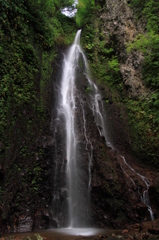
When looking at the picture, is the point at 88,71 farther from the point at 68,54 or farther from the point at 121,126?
the point at 121,126

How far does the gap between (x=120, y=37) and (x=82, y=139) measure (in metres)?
8.21

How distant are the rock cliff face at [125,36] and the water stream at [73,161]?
96.1 inches

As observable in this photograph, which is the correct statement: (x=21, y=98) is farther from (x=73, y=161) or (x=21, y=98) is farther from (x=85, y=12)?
(x=85, y=12)

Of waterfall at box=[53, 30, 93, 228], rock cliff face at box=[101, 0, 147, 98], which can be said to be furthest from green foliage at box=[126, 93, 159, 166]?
waterfall at box=[53, 30, 93, 228]

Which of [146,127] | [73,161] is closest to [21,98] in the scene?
[73,161]

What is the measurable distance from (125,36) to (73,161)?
9189mm

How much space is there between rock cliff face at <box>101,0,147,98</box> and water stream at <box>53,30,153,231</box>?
8.01ft

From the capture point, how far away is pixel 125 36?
11953 millimetres

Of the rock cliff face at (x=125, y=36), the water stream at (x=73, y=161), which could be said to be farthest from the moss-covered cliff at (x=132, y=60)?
the water stream at (x=73, y=161)

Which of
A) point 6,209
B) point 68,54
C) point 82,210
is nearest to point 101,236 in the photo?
point 82,210

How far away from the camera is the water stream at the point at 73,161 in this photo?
638 cm

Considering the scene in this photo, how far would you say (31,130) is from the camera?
6965 millimetres

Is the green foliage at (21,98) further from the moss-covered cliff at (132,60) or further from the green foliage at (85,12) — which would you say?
the green foliage at (85,12)

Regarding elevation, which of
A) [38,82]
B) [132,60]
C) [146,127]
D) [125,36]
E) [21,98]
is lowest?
[146,127]
